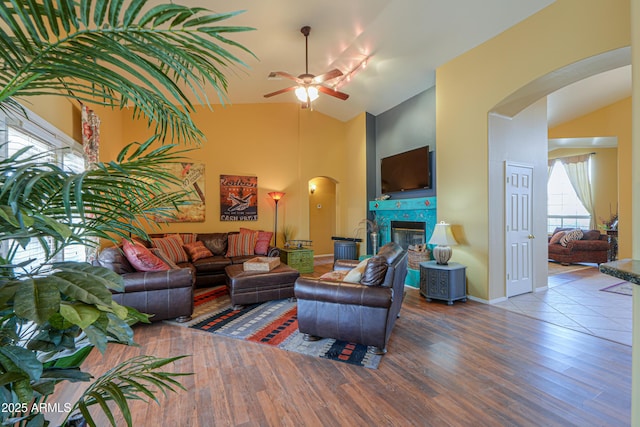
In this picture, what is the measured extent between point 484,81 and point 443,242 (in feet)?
7.45

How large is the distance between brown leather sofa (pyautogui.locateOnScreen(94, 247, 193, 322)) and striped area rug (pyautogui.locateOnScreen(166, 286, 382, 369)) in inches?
7.7

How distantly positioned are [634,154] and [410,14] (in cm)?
339

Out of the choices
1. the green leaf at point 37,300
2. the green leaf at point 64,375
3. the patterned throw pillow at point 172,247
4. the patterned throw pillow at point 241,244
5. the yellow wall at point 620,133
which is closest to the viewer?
the green leaf at point 37,300

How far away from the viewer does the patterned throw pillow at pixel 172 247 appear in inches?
188

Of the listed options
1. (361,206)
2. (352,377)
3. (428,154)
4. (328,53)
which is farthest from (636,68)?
(361,206)

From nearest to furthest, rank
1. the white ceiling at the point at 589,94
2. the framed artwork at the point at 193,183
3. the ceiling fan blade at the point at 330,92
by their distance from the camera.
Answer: the ceiling fan blade at the point at 330,92
the white ceiling at the point at 589,94
the framed artwork at the point at 193,183

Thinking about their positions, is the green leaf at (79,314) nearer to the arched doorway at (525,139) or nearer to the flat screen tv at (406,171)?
the arched doorway at (525,139)

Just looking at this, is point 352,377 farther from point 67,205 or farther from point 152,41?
point 152,41

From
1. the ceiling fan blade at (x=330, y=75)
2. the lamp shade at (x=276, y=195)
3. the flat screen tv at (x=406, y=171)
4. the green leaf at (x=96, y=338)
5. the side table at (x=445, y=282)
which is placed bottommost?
the side table at (x=445, y=282)

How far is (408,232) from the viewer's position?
555 centimetres

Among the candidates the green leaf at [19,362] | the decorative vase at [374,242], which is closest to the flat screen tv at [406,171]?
the decorative vase at [374,242]

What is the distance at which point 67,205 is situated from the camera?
0.53 metres

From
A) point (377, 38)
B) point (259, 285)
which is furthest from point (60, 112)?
point (377, 38)

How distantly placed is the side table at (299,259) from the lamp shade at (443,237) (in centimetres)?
261
